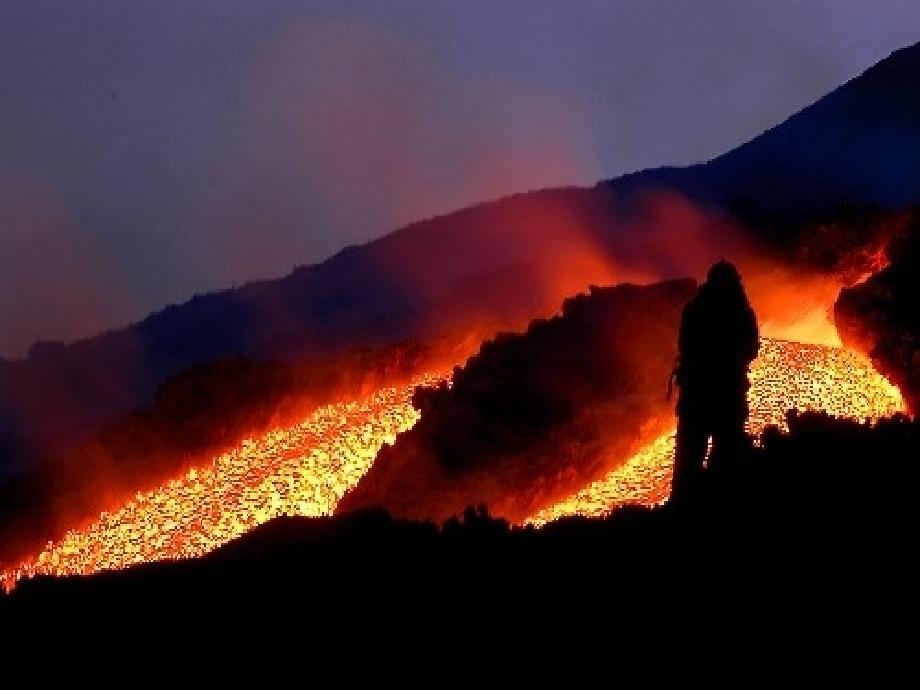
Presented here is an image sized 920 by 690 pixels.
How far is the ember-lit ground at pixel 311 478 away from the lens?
693 inches

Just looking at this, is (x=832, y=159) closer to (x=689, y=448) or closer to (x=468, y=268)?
(x=468, y=268)

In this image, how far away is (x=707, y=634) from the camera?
34.0 ft

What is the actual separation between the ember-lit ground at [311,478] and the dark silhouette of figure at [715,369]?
6.70 ft

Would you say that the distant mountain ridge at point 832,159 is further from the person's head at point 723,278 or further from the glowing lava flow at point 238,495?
the person's head at point 723,278

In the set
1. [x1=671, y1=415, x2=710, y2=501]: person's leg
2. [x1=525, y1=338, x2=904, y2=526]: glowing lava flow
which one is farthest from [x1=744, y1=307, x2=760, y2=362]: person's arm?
[x1=525, y1=338, x2=904, y2=526]: glowing lava flow

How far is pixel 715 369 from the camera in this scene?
1422 cm

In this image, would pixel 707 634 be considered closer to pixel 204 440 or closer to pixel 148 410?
pixel 204 440

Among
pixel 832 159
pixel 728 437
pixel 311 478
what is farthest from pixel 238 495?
pixel 832 159

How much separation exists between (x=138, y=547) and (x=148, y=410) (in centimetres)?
585

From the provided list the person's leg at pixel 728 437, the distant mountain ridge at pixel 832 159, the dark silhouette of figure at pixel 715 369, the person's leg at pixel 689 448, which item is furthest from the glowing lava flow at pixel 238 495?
the distant mountain ridge at pixel 832 159

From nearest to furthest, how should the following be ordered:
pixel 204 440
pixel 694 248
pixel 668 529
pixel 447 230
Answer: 1. pixel 668 529
2. pixel 204 440
3. pixel 694 248
4. pixel 447 230

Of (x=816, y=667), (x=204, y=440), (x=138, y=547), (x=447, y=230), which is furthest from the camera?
(x=447, y=230)

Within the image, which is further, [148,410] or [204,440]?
[148,410]

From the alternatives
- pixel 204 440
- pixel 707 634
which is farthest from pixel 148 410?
pixel 707 634
